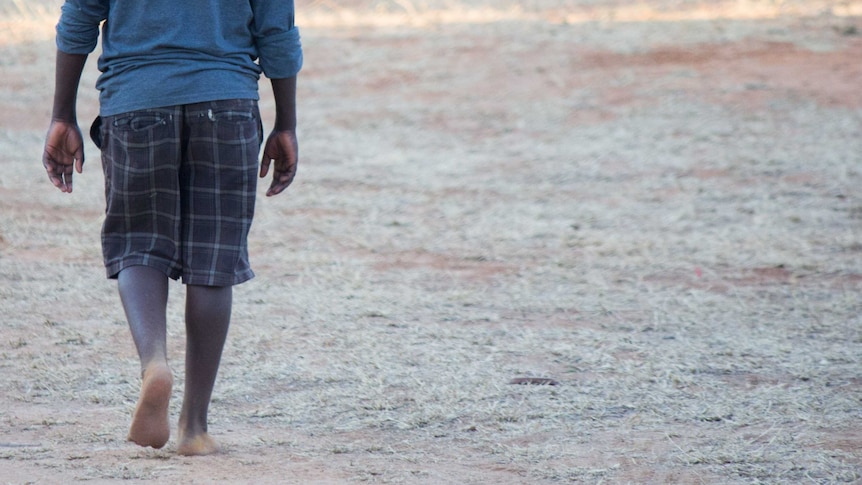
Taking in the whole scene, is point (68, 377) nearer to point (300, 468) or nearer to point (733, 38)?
point (300, 468)

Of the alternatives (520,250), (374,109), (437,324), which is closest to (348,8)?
(374,109)

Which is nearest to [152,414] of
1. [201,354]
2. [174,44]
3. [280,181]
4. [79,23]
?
[201,354]

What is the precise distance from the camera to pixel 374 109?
35.1 feet

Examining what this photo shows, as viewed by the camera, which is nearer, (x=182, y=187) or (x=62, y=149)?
(x=182, y=187)

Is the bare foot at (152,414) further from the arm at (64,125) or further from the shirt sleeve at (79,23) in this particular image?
the shirt sleeve at (79,23)

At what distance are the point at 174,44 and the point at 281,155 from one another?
0.46 metres

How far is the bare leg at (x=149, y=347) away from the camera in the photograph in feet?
8.52

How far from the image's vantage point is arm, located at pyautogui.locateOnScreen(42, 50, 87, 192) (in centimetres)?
285

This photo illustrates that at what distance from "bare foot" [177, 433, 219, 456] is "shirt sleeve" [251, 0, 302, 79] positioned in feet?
3.31

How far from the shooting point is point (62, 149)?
9.60 feet

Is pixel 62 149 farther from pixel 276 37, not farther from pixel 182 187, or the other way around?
pixel 276 37

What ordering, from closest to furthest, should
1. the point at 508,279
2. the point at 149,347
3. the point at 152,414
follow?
the point at 152,414, the point at 149,347, the point at 508,279

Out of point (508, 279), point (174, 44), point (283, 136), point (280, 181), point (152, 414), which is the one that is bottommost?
point (508, 279)

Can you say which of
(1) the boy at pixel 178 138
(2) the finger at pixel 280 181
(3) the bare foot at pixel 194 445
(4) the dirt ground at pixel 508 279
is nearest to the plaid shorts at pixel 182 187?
(1) the boy at pixel 178 138
